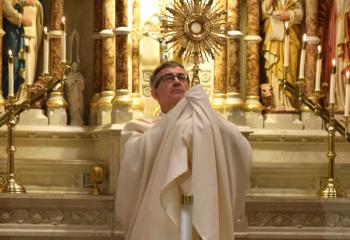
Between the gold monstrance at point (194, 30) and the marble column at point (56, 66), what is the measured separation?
97 centimetres

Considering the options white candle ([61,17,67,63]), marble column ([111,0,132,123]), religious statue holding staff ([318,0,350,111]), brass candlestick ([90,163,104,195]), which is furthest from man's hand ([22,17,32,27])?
religious statue holding staff ([318,0,350,111])

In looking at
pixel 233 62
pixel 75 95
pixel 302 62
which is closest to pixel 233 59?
pixel 233 62

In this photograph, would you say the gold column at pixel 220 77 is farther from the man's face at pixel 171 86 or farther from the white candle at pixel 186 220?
the white candle at pixel 186 220

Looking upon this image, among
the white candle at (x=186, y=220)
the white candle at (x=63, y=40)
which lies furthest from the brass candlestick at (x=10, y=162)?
the white candle at (x=186, y=220)

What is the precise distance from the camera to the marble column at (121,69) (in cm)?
857

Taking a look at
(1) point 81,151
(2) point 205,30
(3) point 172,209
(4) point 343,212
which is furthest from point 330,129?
(3) point 172,209

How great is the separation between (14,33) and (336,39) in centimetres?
281

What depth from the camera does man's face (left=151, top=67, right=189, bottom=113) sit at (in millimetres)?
6000

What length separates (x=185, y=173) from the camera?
18.6 ft

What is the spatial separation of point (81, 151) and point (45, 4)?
1.35 m

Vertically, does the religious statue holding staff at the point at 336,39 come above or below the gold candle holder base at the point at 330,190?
above

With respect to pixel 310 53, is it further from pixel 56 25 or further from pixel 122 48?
pixel 56 25

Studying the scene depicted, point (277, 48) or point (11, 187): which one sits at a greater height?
point (277, 48)

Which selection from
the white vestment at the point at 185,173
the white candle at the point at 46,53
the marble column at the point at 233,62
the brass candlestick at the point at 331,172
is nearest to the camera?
the white vestment at the point at 185,173
